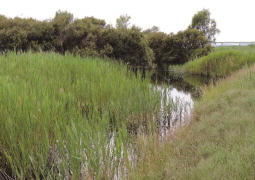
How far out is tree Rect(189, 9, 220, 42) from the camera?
36.9 metres

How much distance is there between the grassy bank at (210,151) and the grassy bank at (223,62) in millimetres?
9815

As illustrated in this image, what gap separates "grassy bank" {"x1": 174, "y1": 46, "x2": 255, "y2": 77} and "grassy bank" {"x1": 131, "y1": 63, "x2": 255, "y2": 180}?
982 centimetres

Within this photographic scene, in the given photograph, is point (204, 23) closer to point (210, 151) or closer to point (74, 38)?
point (74, 38)

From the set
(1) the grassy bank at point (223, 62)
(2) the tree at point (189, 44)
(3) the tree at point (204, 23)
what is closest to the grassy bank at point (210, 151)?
(1) the grassy bank at point (223, 62)

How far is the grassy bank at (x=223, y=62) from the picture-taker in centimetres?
1429

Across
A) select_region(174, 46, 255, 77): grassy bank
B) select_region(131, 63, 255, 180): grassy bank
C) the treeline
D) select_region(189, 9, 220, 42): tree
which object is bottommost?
select_region(131, 63, 255, 180): grassy bank

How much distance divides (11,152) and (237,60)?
14.4 meters

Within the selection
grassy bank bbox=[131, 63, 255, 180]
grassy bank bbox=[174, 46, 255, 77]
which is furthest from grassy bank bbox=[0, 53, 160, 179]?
grassy bank bbox=[174, 46, 255, 77]

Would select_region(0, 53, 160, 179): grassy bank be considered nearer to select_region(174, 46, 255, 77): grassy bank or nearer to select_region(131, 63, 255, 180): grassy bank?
select_region(131, 63, 255, 180): grassy bank

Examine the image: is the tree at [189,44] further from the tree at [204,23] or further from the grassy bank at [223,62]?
the tree at [204,23]

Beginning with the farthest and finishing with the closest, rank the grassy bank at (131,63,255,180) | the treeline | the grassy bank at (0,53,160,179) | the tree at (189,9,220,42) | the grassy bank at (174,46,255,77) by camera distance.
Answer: the tree at (189,9,220,42), the treeline, the grassy bank at (174,46,255,77), the grassy bank at (0,53,160,179), the grassy bank at (131,63,255,180)

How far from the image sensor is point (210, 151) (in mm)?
3576

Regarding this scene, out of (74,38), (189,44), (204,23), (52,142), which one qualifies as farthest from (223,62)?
(204,23)

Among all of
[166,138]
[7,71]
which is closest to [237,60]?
[166,138]
